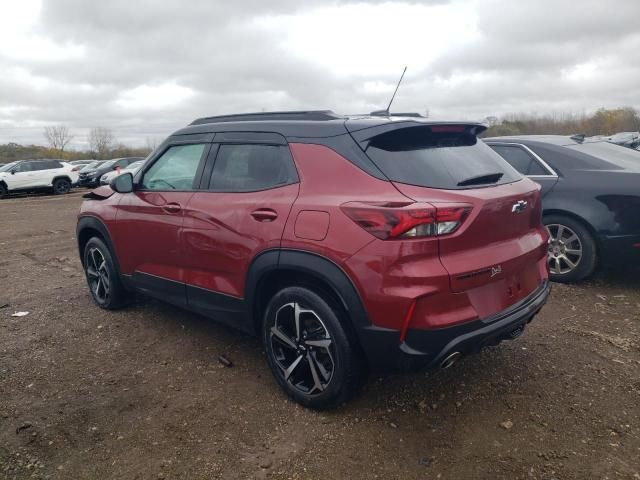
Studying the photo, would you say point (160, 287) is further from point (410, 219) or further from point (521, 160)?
point (521, 160)

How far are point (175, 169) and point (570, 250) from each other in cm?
390

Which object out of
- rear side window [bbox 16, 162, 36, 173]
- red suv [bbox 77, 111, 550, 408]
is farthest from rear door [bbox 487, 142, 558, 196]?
rear side window [bbox 16, 162, 36, 173]

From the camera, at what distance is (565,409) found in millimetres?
2955

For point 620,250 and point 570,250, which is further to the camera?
point 570,250

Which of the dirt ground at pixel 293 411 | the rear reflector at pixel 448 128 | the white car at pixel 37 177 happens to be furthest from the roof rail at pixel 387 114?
the white car at pixel 37 177

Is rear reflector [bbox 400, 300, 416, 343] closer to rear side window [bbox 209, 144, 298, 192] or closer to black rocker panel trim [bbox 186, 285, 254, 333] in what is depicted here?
rear side window [bbox 209, 144, 298, 192]

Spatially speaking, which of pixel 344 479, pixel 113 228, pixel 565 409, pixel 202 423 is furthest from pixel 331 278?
pixel 113 228

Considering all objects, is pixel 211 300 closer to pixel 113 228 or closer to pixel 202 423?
pixel 202 423

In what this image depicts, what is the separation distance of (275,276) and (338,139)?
908mm

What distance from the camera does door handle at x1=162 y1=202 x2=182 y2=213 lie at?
370 cm

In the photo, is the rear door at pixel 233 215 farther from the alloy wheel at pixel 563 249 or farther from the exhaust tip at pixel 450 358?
the alloy wheel at pixel 563 249

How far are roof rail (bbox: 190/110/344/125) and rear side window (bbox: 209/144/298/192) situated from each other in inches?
11.0

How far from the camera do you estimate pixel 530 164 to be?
5555mm

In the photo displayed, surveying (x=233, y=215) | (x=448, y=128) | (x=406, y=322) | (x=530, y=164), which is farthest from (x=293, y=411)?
(x=530, y=164)
